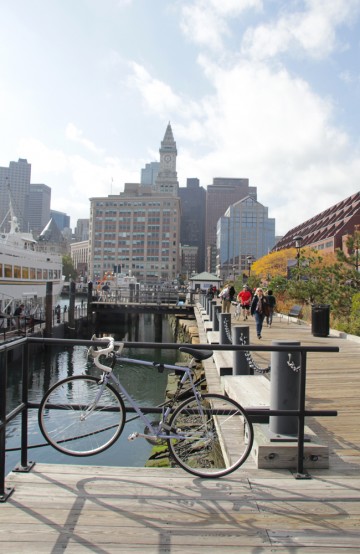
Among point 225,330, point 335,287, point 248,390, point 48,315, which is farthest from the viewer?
point 48,315

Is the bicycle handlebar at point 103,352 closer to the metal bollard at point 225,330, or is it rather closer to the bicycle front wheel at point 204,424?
the bicycle front wheel at point 204,424

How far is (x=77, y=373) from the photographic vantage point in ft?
77.7

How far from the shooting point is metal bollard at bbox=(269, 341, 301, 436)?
4.25m

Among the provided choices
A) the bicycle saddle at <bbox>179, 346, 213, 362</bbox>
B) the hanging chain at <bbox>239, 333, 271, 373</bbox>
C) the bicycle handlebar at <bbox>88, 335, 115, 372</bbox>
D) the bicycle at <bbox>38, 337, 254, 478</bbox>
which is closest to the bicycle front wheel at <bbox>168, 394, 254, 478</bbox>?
the bicycle at <bbox>38, 337, 254, 478</bbox>

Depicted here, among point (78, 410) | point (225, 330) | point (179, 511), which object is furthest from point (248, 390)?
point (225, 330)

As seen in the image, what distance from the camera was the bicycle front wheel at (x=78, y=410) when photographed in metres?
4.06

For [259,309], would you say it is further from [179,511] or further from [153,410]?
[179,511]

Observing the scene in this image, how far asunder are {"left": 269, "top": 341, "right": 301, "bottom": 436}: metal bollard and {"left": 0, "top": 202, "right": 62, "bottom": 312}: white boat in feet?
93.0

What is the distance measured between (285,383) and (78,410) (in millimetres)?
2017

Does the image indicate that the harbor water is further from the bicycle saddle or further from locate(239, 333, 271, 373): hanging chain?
locate(239, 333, 271, 373): hanging chain

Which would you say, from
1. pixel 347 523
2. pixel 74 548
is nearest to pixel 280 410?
pixel 347 523

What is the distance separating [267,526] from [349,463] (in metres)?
1.75

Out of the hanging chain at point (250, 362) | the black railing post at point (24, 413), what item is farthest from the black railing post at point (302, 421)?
the hanging chain at point (250, 362)

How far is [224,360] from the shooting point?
29.8 feet
